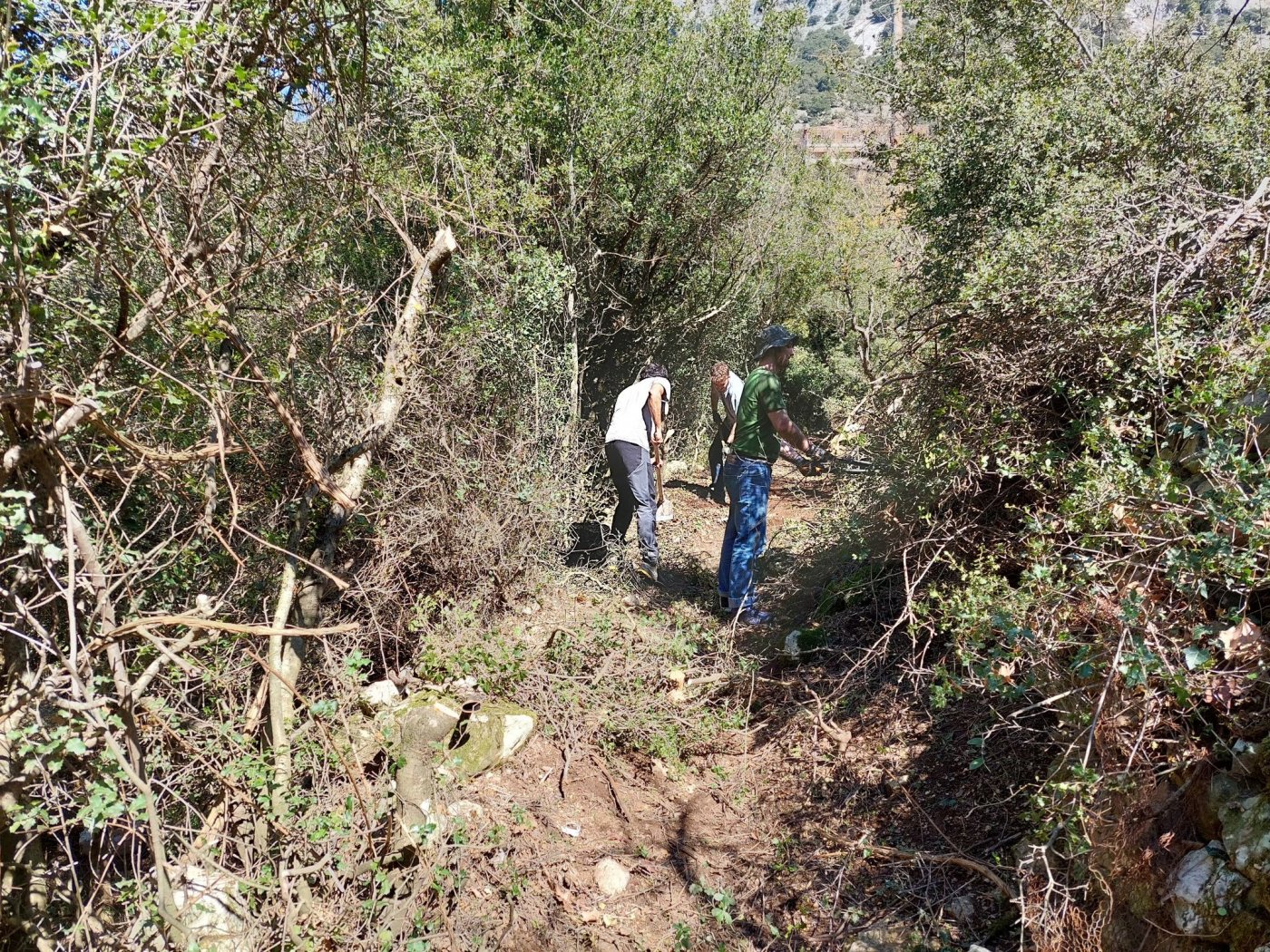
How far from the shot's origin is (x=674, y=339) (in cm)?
1214

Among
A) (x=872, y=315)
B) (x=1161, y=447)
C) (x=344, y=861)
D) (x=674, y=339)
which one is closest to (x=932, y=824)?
(x=1161, y=447)

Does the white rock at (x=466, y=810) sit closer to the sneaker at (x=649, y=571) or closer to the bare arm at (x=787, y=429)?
the sneaker at (x=649, y=571)

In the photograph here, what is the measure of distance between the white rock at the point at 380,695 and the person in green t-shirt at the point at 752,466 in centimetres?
236

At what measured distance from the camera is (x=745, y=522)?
554cm

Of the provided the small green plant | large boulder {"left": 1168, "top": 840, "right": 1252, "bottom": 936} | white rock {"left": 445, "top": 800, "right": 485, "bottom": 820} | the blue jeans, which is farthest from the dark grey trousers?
large boulder {"left": 1168, "top": 840, "right": 1252, "bottom": 936}

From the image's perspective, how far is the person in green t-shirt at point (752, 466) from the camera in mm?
5492

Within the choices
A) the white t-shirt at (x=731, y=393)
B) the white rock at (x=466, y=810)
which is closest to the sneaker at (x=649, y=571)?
the white t-shirt at (x=731, y=393)

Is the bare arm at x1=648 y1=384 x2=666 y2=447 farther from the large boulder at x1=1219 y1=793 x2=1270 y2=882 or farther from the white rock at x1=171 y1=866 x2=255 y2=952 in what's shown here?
the large boulder at x1=1219 y1=793 x2=1270 y2=882

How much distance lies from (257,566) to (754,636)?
3243mm

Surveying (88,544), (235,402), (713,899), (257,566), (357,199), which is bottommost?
(713,899)

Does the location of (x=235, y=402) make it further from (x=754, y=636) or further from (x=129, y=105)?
(x=754, y=636)

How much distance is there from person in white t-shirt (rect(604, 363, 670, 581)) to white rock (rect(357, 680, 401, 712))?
7.68 feet

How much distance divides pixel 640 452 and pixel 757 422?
1021 millimetres

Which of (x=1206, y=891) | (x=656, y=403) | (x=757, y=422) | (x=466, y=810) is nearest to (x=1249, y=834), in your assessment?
(x=1206, y=891)
